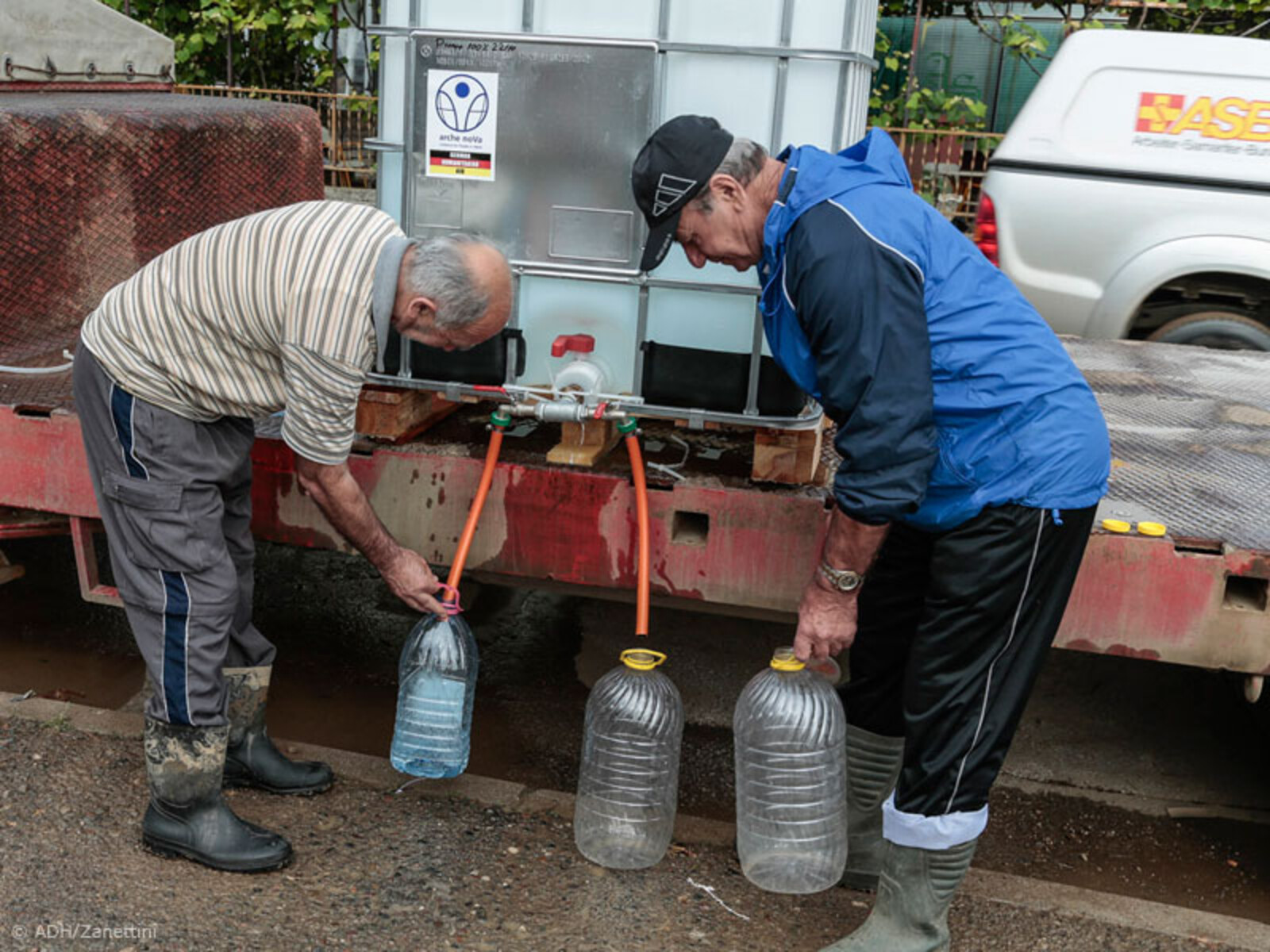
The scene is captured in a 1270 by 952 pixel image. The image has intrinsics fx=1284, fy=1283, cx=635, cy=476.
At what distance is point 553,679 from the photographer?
467 centimetres

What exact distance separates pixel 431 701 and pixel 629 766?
57cm

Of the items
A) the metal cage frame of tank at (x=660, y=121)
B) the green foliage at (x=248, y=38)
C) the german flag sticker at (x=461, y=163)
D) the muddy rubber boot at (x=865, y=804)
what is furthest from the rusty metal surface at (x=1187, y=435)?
the green foliage at (x=248, y=38)

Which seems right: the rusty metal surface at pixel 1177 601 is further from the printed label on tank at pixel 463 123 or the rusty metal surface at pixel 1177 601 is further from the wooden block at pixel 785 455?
the printed label on tank at pixel 463 123

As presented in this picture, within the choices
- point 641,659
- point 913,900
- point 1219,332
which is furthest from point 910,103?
point 913,900

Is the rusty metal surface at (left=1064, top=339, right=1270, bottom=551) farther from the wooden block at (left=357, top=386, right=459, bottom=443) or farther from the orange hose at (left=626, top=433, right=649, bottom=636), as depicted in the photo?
the wooden block at (left=357, top=386, right=459, bottom=443)

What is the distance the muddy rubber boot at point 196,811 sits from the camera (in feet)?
10.2

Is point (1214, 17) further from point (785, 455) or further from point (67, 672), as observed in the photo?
point (67, 672)

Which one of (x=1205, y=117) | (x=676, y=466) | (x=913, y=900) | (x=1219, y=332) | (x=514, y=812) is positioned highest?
(x=1205, y=117)

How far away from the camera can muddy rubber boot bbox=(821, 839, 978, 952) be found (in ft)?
9.14

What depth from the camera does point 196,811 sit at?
3146 millimetres

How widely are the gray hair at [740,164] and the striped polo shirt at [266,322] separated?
70cm

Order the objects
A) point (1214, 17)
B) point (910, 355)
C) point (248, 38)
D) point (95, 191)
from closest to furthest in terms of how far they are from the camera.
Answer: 1. point (910, 355)
2. point (95, 191)
3. point (1214, 17)
4. point (248, 38)

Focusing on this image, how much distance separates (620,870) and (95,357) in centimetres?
178

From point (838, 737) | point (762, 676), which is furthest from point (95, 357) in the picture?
point (838, 737)
